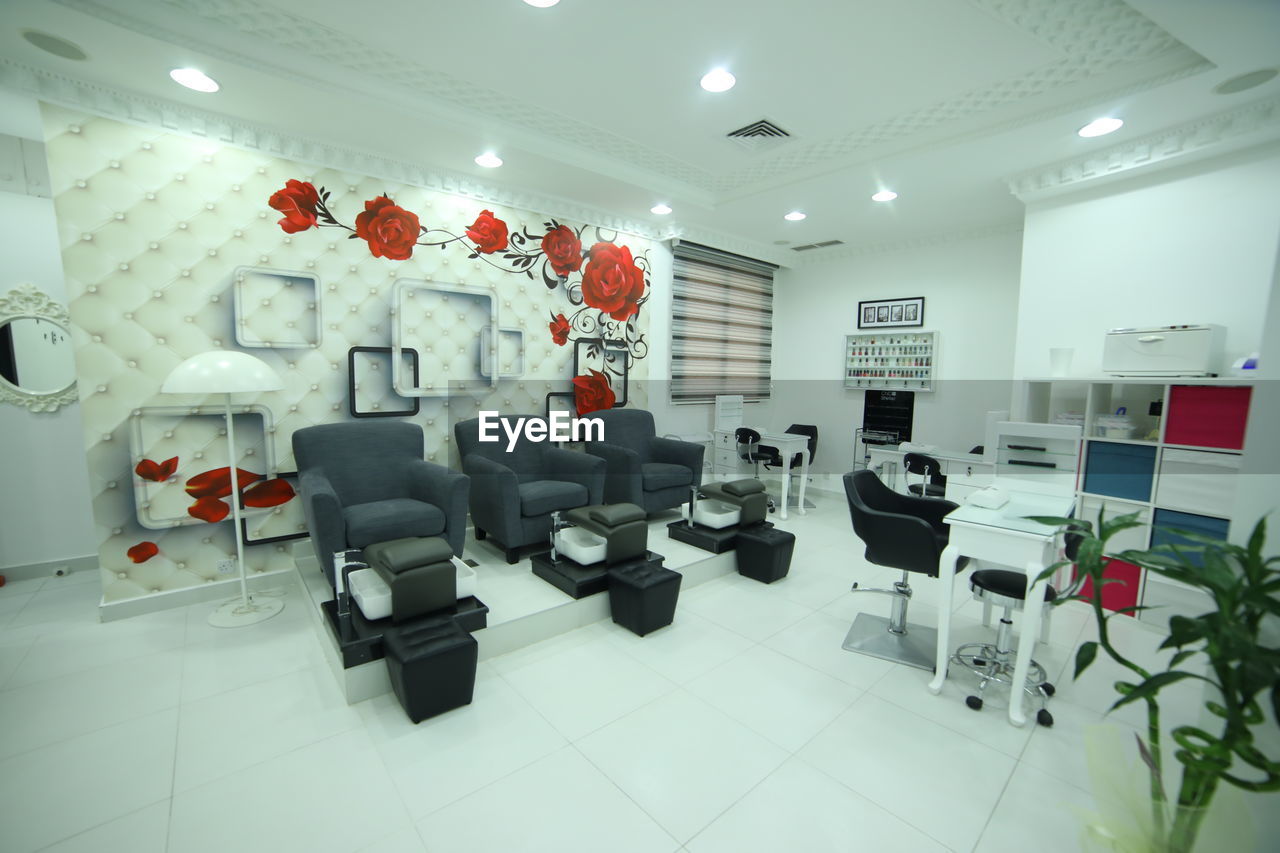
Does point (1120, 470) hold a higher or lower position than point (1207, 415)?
lower

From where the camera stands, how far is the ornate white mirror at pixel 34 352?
125 inches

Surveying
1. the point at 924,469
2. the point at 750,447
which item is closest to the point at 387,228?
the point at 750,447

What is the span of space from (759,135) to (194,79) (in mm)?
3045

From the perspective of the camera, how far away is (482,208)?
3.99 metres

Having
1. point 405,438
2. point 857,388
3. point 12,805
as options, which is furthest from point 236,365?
point 857,388

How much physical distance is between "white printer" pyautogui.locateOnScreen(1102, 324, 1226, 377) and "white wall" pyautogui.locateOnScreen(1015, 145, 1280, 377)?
0.19 meters

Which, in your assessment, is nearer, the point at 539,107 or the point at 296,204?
the point at 539,107

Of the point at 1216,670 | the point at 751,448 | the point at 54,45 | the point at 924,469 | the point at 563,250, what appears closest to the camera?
the point at 1216,670

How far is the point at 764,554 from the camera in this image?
Result: 11.5ft

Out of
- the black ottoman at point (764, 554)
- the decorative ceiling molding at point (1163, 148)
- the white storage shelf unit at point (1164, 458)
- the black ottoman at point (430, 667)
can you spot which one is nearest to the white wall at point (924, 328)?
the decorative ceiling molding at point (1163, 148)

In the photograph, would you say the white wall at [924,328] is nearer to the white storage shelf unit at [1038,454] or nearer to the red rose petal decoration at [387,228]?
the white storage shelf unit at [1038,454]

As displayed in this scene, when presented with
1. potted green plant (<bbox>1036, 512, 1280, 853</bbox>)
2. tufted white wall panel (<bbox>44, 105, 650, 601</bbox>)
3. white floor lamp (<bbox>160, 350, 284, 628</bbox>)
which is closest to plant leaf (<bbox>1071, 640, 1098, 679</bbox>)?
potted green plant (<bbox>1036, 512, 1280, 853</bbox>)

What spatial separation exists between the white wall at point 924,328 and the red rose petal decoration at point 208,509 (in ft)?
18.7

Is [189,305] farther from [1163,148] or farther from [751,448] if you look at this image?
[1163,148]
